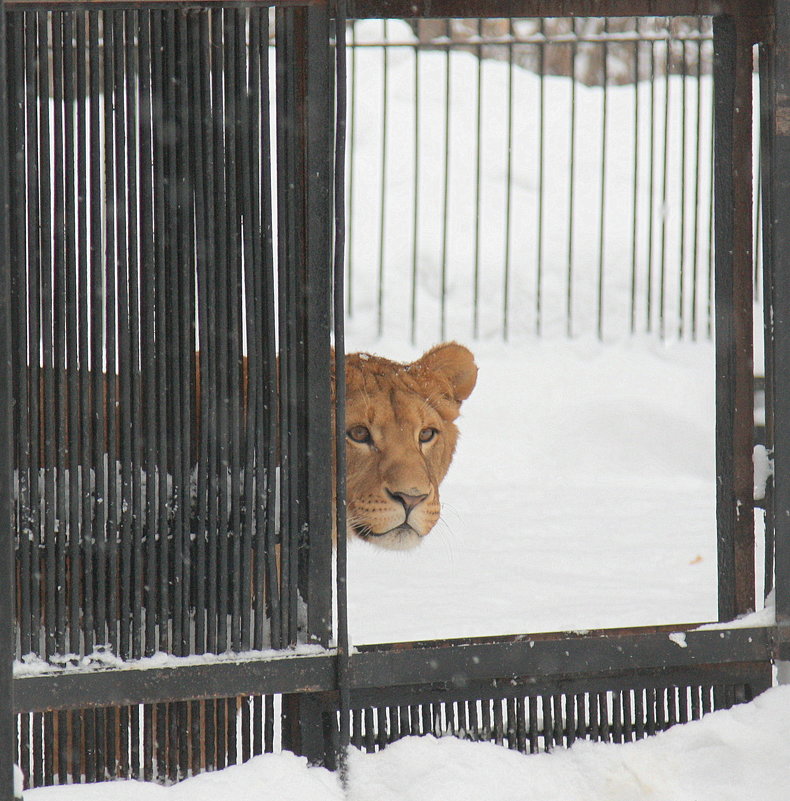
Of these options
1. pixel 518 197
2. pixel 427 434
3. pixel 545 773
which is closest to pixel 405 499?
pixel 427 434

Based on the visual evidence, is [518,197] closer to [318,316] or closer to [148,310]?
[318,316]

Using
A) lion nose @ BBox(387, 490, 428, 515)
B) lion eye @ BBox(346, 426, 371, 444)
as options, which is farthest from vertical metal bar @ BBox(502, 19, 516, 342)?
lion nose @ BBox(387, 490, 428, 515)

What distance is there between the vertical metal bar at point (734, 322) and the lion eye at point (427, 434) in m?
1.18

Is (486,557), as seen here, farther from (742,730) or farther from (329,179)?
(329,179)

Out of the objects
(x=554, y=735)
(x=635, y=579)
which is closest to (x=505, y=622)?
(x=635, y=579)

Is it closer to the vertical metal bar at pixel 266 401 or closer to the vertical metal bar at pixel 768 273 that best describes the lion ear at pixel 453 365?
the vertical metal bar at pixel 768 273

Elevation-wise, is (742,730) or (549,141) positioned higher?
(549,141)

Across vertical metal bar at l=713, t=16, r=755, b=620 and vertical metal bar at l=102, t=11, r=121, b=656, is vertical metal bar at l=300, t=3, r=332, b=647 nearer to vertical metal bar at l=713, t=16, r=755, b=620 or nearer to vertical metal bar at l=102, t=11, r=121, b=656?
vertical metal bar at l=102, t=11, r=121, b=656

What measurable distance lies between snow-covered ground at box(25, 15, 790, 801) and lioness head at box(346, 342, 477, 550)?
642 mm

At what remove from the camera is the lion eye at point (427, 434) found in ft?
12.7

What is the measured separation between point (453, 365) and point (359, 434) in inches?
24.5

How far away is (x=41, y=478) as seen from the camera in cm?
248

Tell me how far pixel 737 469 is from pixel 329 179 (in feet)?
4.09

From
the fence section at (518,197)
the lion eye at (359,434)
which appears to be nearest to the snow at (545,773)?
the lion eye at (359,434)
